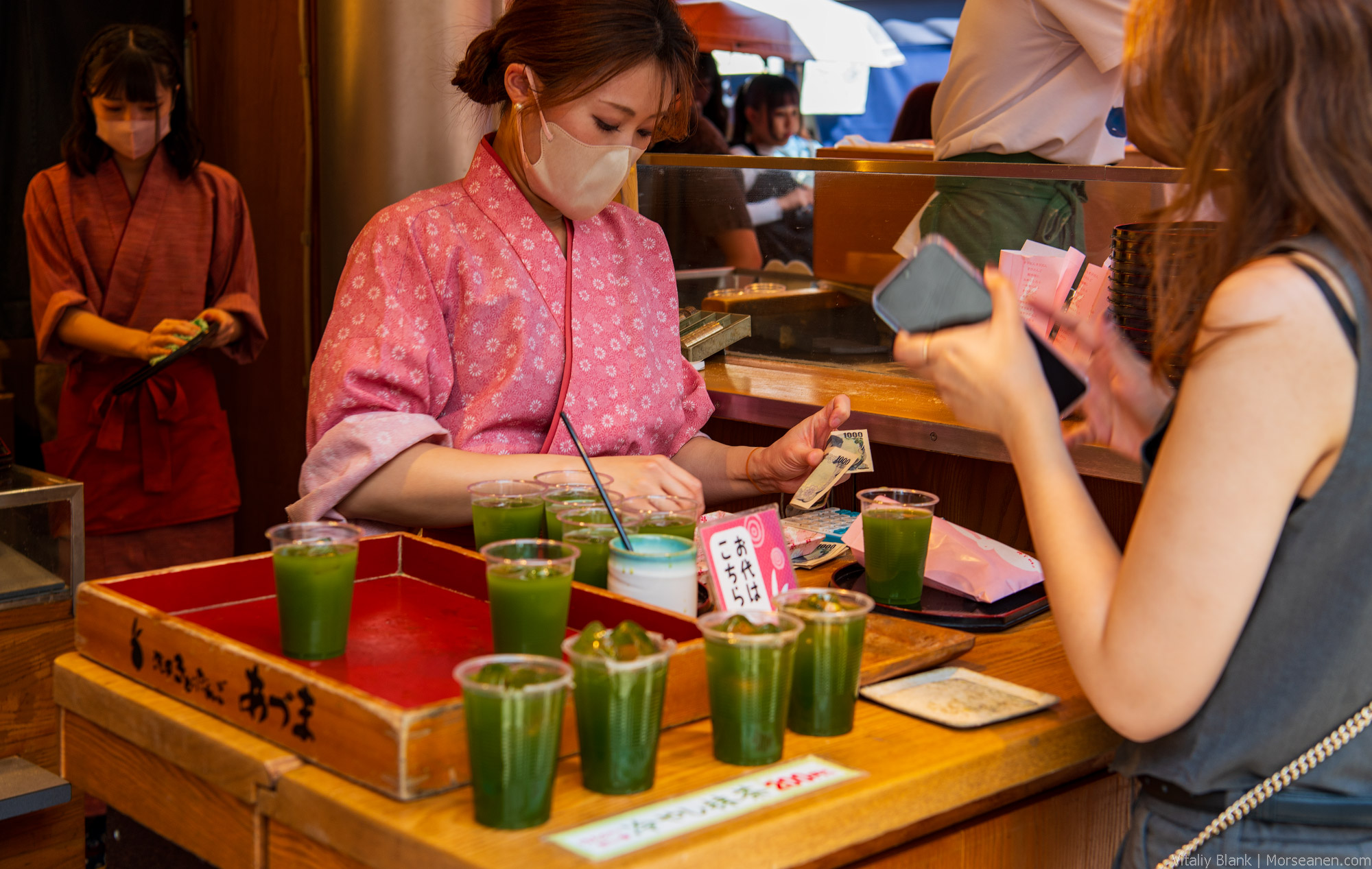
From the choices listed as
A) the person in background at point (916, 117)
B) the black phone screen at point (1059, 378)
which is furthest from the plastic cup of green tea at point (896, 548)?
the person in background at point (916, 117)

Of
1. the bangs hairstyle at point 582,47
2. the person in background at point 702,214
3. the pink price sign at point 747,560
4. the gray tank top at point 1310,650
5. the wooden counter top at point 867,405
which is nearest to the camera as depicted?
the gray tank top at point 1310,650

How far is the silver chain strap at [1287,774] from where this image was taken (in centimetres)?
118

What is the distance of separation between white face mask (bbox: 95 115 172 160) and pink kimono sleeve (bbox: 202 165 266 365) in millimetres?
218

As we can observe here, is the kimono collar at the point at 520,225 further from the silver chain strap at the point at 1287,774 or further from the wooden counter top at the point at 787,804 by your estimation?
the silver chain strap at the point at 1287,774

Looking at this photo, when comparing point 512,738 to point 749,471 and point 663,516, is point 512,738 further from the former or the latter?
point 749,471

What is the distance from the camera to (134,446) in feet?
12.0

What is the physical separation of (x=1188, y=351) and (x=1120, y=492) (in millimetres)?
1379

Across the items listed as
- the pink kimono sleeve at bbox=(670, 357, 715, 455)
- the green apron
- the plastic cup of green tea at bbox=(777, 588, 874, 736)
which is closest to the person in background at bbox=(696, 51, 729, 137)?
the green apron

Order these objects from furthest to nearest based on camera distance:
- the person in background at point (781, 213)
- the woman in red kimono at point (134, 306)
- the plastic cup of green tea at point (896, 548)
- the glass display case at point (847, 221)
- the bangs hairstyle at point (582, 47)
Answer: the woman in red kimono at point (134, 306)
the person in background at point (781, 213)
the glass display case at point (847, 221)
the bangs hairstyle at point (582, 47)
the plastic cup of green tea at point (896, 548)

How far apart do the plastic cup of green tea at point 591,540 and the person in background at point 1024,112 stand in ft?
5.45

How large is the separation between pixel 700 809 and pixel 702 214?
8.73 ft

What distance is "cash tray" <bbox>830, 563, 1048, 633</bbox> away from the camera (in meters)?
1.67

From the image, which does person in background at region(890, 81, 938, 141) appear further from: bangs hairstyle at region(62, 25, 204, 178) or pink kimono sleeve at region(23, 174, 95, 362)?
pink kimono sleeve at region(23, 174, 95, 362)

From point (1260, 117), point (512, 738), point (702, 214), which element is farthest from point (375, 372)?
point (702, 214)
